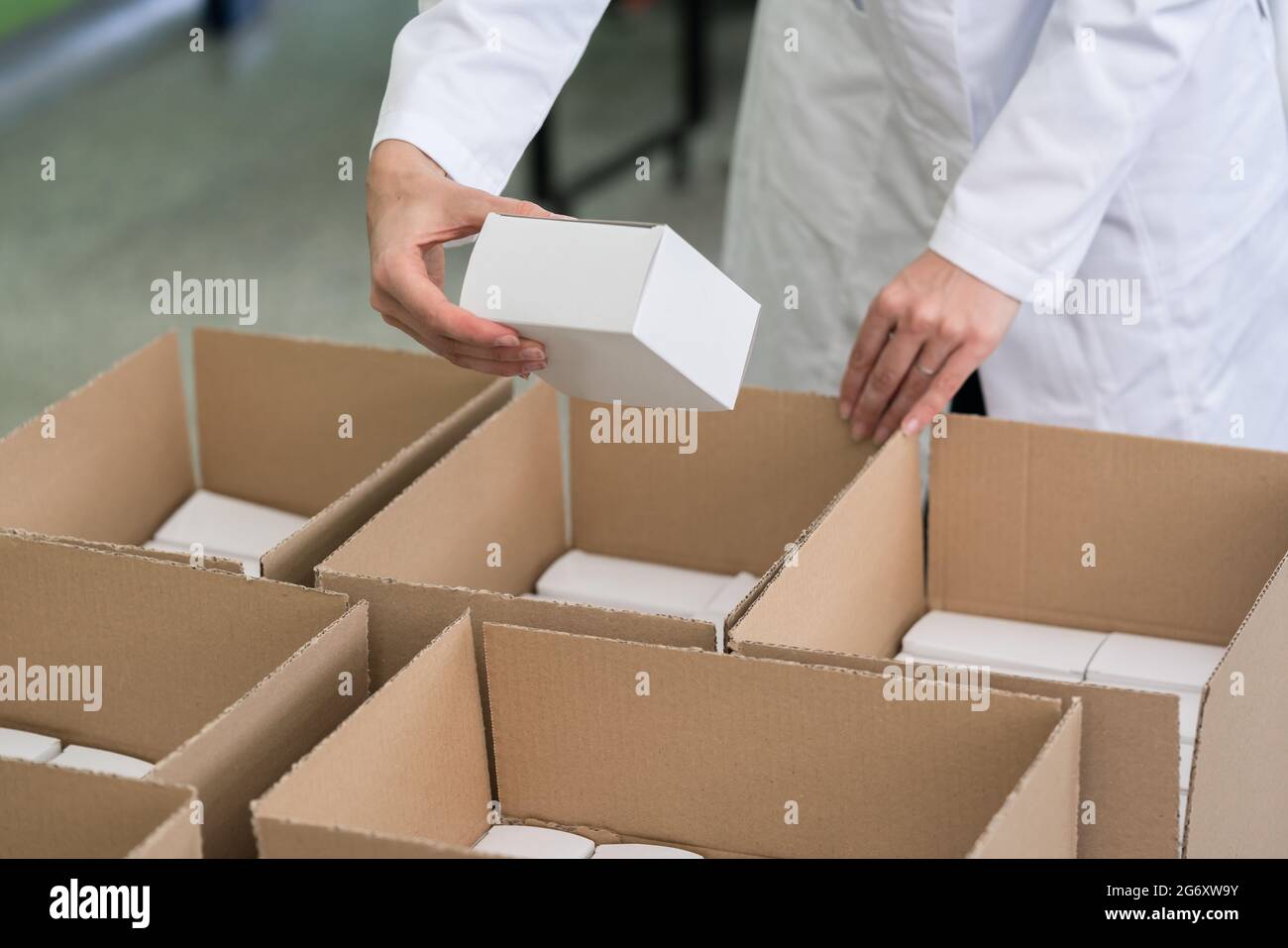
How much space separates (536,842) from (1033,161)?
2.16 ft

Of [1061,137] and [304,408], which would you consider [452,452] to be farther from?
[1061,137]

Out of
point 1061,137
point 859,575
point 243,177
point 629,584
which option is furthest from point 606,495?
point 243,177

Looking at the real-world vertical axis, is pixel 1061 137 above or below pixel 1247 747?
above

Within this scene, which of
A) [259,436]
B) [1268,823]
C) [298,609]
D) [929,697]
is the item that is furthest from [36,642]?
[1268,823]

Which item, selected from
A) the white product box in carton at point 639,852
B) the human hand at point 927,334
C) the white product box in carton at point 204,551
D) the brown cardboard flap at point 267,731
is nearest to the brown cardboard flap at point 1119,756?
the white product box in carton at point 639,852

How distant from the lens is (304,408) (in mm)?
1525

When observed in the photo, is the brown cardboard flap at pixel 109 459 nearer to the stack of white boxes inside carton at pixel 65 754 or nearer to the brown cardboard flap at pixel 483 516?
the stack of white boxes inside carton at pixel 65 754

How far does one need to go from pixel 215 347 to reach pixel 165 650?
49cm

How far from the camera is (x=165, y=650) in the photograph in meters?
1.13

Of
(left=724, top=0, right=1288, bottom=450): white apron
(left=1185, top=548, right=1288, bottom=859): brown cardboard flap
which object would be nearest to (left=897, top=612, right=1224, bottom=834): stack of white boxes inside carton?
(left=1185, top=548, right=1288, bottom=859): brown cardboard flap

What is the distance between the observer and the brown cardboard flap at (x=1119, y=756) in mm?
917

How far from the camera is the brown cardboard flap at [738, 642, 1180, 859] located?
3.01 ft

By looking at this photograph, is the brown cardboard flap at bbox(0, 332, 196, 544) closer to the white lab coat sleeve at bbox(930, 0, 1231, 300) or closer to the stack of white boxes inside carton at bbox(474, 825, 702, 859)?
the stack of white boxes inside carton at bbox(474, 825, 702, 859)

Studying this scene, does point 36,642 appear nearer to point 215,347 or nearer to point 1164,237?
point 215,347
